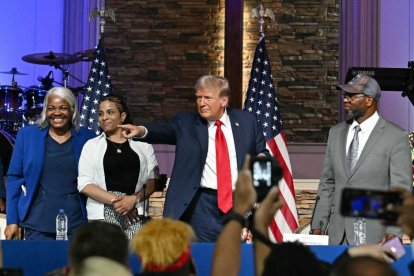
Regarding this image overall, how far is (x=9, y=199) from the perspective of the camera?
6121 millimetres

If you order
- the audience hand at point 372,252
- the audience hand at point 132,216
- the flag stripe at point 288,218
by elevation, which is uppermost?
the audience hand at point 372,252

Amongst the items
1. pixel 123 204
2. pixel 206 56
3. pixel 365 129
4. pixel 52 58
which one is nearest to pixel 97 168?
pixel 123 204

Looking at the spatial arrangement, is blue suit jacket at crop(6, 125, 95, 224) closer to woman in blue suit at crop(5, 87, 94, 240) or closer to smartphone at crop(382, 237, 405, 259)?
woman in blue suit at crop(5, 87, 94, 240)

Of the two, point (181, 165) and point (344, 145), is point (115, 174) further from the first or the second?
point (344, 145)

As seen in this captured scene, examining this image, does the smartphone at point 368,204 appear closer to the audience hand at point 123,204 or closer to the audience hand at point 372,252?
the audience hand at point 372,252

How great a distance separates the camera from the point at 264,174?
121 inches

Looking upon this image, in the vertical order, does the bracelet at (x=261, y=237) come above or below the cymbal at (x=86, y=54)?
below

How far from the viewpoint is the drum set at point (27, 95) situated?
10.1 meters

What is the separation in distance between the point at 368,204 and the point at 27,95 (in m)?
8.23

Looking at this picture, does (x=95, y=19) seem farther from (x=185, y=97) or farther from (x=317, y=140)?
(x=317, y=140)

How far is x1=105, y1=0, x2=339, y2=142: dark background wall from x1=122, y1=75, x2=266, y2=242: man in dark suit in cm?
521

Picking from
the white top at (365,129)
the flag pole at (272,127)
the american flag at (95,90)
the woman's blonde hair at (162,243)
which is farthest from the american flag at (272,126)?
the woman's blonde hair at (162,243)

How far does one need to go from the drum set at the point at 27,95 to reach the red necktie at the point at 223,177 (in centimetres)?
417

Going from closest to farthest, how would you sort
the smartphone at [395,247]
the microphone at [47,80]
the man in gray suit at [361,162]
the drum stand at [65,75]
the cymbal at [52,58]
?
the smartphone at [395,247] < the man in gray suit at [361,162] < the cymbal at [52,58] < the drum stand at [65,75] < the microphone at [47,80]
